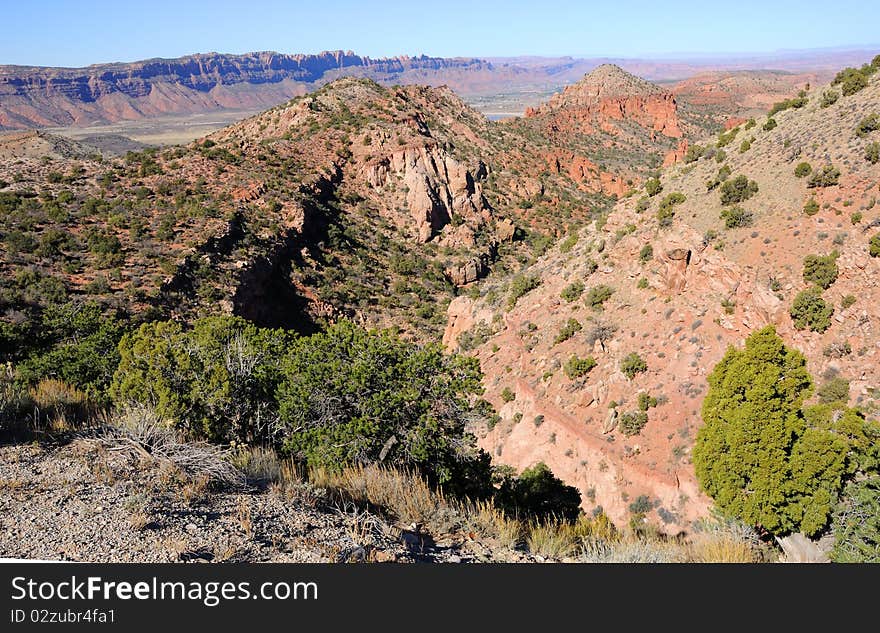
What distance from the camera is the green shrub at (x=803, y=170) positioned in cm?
2233

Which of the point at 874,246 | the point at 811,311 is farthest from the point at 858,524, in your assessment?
the point at 874,246

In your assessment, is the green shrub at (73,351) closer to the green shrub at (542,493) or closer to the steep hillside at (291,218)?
the steep hillside at (291,218)

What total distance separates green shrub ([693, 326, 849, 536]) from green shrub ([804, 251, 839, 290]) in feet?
25.3

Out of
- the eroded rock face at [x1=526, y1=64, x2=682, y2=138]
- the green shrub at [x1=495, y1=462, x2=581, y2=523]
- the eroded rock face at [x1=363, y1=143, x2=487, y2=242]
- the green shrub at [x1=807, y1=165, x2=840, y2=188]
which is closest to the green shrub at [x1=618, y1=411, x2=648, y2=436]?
the green shrub at [x1=495, y1=462, x2=581, y2=523]

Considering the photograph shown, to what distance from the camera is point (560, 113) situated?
88250 mm

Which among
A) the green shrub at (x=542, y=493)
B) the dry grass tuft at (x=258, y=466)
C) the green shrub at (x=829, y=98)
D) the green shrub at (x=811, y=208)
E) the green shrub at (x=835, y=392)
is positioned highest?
the green shrub at (x=829, y=98)

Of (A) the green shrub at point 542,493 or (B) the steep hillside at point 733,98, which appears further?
(B) the steep hillside at point 733,98

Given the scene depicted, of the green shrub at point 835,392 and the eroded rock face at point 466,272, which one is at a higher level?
the green shrub at point 835,392

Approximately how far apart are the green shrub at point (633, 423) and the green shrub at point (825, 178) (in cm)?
1266

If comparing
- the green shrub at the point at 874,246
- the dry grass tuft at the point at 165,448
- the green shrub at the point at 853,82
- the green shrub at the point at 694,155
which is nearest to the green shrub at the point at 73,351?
the dry grass tuft at the point at 165,448

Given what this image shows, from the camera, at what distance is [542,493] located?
54.7 ft

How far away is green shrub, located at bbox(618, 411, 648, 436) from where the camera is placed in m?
18.9

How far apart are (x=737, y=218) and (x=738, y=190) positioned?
215cm

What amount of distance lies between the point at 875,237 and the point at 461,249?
1259 inches
